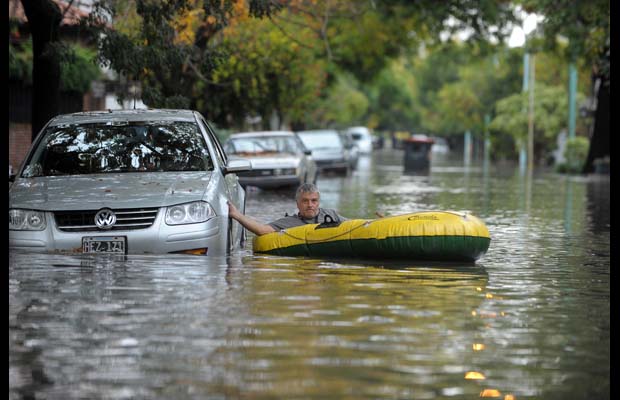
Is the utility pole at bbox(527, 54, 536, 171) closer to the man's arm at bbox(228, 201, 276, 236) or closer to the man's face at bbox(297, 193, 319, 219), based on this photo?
the man's face at bbox(297, 193, 319, 219)

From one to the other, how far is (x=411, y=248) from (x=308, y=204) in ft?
4.69

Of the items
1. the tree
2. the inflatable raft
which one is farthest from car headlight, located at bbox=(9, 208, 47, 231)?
the tree

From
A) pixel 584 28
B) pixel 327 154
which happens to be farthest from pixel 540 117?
pixel 584 28

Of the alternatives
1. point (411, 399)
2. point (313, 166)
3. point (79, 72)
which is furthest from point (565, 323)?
point (79, 72)

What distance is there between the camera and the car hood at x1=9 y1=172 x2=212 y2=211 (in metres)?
13.1

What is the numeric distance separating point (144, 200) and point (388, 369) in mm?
5749

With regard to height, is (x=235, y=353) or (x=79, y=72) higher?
(x=79, y=72)

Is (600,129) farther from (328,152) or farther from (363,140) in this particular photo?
(363,140)

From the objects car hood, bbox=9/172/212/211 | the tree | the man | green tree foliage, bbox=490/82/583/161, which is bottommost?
the man

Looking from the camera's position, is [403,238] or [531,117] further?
[531,117]

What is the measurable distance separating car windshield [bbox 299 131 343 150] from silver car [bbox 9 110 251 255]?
36.0 meters

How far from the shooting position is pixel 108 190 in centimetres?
1341
